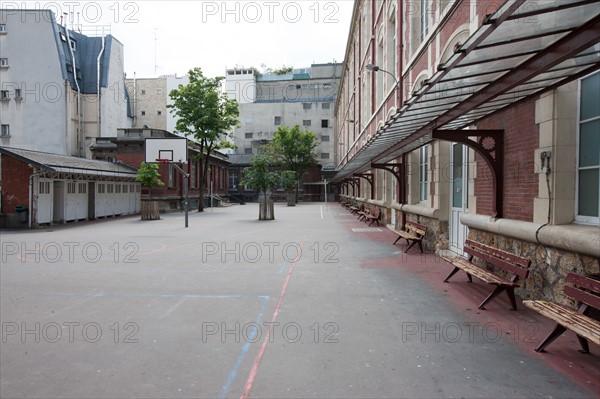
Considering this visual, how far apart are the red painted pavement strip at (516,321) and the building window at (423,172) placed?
4136 millimetres

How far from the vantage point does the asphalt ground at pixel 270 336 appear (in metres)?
3.63

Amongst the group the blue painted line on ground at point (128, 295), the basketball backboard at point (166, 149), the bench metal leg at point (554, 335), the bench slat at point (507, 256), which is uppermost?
the basketball backboard at point (166, 149)

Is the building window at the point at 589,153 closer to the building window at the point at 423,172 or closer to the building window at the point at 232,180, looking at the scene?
the building window at the point at 423,172

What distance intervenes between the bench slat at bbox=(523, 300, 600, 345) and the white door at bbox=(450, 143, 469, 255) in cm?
544

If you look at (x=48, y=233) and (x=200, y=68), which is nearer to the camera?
(x=48, y=233)

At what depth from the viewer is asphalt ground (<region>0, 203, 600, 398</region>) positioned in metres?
3.63

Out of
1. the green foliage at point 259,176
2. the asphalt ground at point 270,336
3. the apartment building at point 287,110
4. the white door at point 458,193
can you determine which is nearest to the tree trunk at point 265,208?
the green foliage at point 259,176

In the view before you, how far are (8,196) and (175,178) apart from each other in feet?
52.7

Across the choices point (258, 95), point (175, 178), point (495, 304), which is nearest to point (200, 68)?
point (175, 178)

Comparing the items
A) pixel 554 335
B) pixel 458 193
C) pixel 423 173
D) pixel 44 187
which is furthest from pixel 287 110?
pixel 554 335

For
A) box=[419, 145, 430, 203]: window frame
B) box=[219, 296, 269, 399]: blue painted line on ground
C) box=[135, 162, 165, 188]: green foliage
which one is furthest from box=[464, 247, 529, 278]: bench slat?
box=[135, 162, 165, 188]: green foliage

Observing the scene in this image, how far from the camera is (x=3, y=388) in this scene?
360cm

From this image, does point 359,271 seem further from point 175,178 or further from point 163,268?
point 175,178

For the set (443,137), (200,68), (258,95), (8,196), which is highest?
(258,95)
